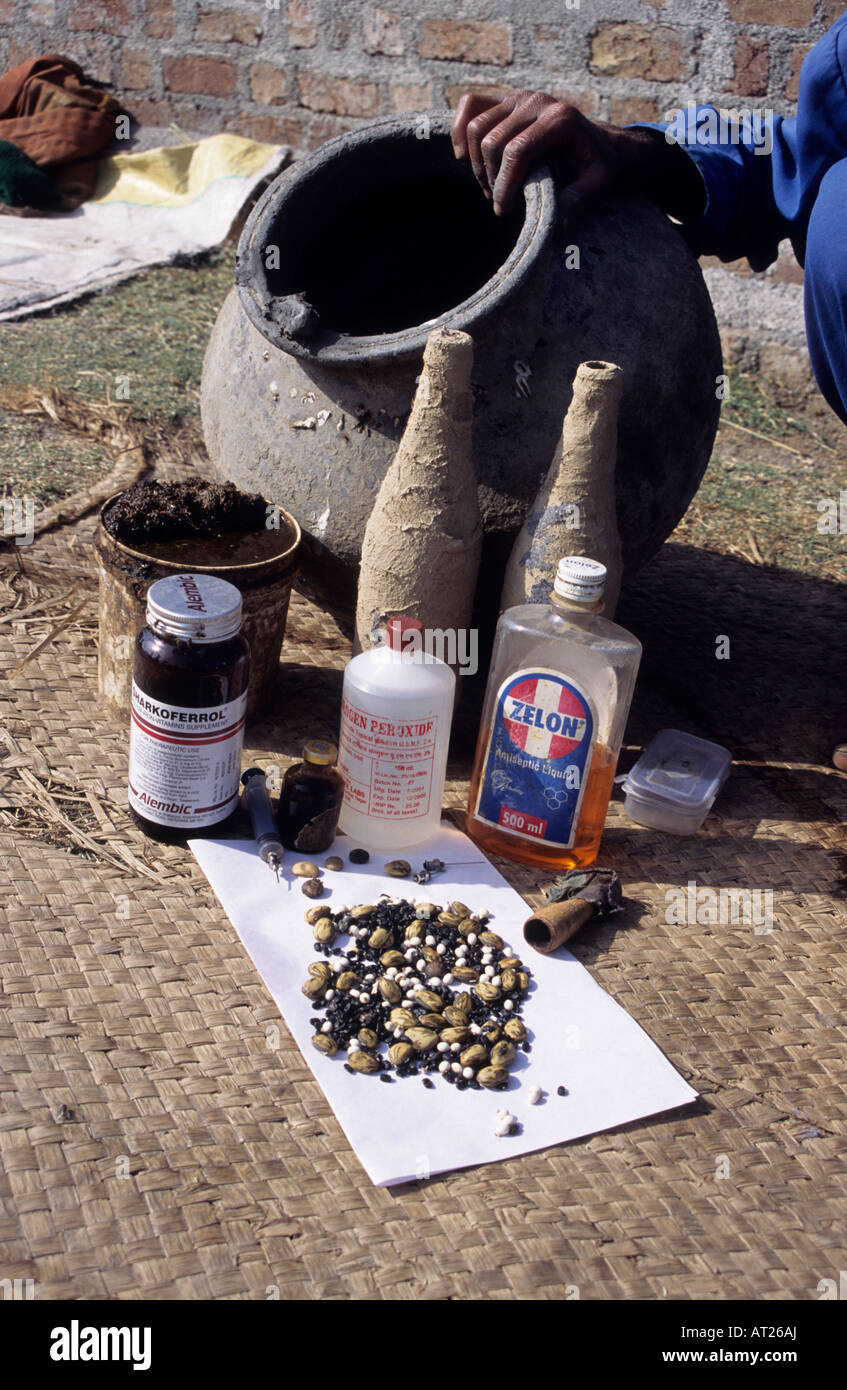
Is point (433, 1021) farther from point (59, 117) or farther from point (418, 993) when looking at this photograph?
point (59, 117)

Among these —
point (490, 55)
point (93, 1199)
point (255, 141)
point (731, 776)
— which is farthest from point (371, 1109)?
point (255, 141)

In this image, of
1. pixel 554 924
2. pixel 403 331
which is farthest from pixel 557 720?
pixel 403 331

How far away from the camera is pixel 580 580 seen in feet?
6.08

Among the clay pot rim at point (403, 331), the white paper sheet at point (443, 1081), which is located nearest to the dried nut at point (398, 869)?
the white paper sheet at point (443, 1081)

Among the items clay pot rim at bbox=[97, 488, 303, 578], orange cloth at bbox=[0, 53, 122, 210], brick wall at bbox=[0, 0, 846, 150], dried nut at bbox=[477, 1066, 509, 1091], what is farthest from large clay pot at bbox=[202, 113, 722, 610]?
orange cloth at bbox=[0, 53, 122, 210]

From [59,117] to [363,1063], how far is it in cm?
428

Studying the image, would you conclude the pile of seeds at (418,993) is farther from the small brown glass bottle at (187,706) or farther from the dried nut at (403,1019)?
the small brown glass bottle at (187,706)

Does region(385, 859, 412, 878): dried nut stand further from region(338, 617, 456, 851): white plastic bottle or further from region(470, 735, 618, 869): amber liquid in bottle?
region(470, 735, 618, 869): amber liquid in bottle

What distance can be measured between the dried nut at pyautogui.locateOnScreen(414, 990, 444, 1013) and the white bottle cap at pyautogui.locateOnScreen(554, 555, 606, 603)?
2.16ft

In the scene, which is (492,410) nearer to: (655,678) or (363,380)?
(363,380)

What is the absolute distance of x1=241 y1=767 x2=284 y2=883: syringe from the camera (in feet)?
6.24

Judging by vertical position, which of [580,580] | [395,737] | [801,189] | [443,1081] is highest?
[801,189]

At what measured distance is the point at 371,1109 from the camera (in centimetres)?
152
